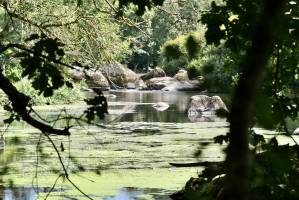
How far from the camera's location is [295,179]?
68.5 inches

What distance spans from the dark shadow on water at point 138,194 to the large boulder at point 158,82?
22942 millimetres

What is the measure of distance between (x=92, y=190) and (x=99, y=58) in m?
3.48

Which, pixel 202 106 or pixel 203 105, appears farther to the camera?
pixel 203 105

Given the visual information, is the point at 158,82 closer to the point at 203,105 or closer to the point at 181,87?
the point at 181,87

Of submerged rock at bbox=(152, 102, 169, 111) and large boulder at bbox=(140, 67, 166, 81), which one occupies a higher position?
large boulder at bbox=(140, 67, 166, 81)

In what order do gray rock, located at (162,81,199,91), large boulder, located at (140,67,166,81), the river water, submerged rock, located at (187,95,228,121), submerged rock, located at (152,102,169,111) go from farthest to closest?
large boulder, located at (140,67,166,81) < gray rock, located at (162,81,199,91) < submerged rock, located at (152,102,169,111) < submerged rock, located at (187,95,228,121) < the river water

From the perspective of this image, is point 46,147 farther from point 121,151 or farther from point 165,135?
point 165,135

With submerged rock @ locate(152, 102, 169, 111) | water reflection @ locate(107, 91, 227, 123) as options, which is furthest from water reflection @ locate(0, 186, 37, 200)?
submerged rock @ locate(152, 102, 169, 111)

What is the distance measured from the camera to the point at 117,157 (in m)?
9.77

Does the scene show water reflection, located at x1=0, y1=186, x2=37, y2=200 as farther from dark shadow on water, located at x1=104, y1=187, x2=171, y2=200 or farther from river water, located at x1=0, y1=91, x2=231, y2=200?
dark shadow on water, located at x1=104, y1=187, x2=171, y2=200

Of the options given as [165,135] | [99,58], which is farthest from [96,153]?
[165,135]

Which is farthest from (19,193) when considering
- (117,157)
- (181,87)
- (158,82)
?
(158,82)

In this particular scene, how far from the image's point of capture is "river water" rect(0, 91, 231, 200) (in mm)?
7355

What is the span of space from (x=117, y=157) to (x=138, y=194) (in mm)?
2624
